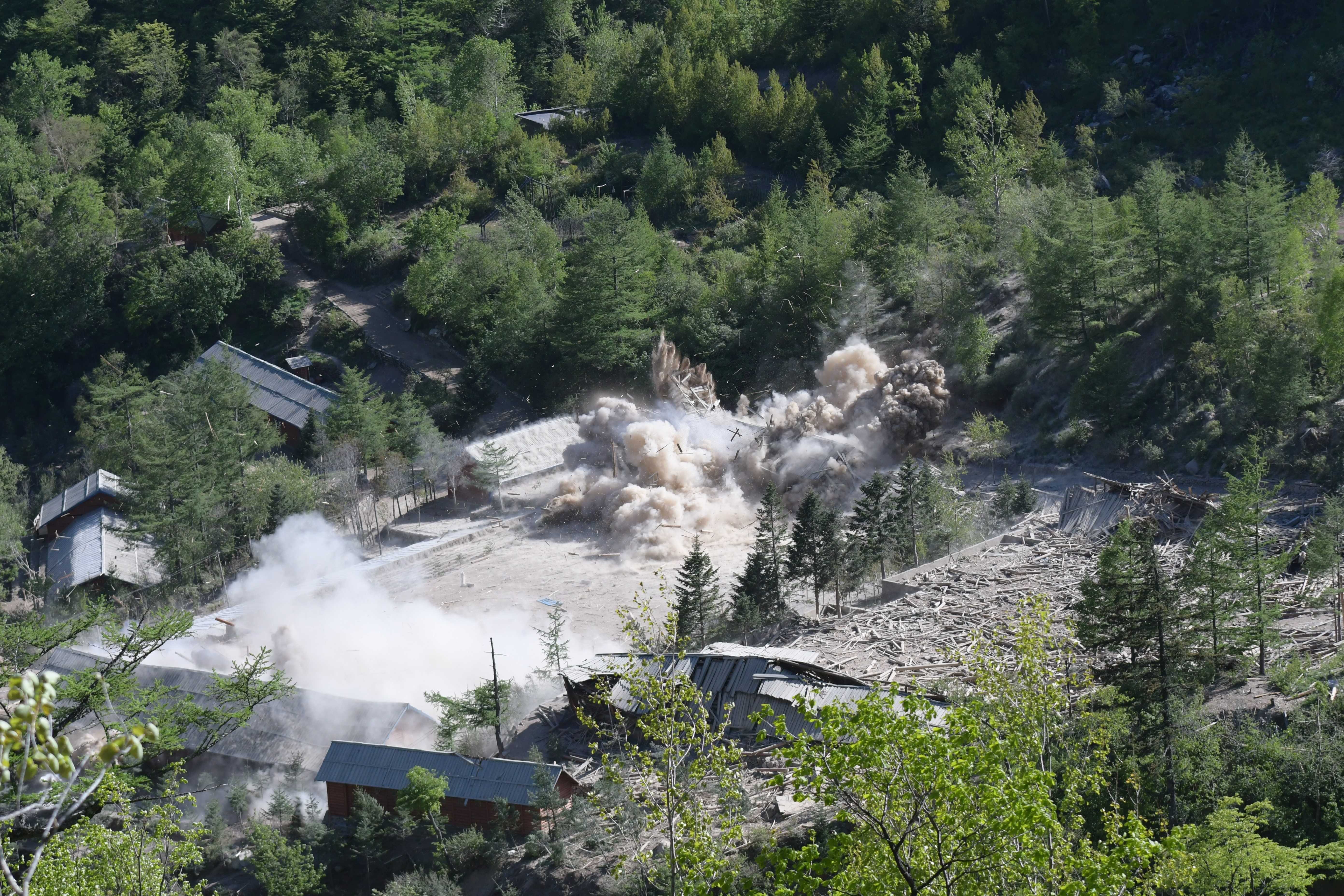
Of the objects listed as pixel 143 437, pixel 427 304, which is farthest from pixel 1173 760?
pixel 427 304

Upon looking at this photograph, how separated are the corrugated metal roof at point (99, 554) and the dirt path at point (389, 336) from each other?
13331 mm

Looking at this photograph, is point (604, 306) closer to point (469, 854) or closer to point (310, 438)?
point (310, 438)

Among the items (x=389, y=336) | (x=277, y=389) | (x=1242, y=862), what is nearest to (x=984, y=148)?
(x=389, y=336)

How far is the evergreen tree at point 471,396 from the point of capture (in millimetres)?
55250

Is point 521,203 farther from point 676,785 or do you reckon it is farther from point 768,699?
point 676,785

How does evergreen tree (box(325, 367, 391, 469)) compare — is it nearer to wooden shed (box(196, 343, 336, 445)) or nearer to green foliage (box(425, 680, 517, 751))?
wooden shed (box(196, 343, 336, 445))

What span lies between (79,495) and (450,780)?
3239 centimetres

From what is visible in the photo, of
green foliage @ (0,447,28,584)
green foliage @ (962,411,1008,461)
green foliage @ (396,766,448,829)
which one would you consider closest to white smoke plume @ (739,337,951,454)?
green foliage @ (962,411,1008,461)

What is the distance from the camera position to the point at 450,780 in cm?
2803

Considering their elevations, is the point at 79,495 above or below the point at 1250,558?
above

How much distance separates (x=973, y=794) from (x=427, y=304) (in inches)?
2059

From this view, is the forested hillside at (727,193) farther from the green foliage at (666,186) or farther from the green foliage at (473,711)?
the green foliage at (473,711)

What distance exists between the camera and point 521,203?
64.6 meters

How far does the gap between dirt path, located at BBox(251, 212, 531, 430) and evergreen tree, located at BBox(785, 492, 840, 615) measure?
77.0 feet
